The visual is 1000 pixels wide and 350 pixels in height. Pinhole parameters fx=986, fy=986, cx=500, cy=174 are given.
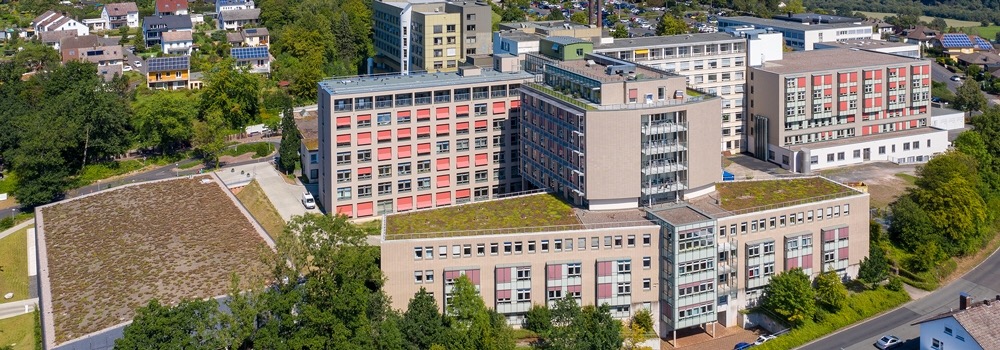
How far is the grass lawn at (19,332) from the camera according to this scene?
65562 mm

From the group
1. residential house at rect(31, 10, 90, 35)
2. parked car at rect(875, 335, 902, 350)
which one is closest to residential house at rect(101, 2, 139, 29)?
residential house at rect(31, 10, 90, 35)

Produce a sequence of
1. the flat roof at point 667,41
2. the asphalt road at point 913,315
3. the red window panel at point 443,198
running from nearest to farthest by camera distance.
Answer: the asphalt road at point 913,315 < the red window panel at point 443,198 < the flat roof at point 667,41

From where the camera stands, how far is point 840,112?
91.2 metres

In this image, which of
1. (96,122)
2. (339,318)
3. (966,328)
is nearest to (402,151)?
(339,318)

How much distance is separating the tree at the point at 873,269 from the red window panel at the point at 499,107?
29681 millimetres

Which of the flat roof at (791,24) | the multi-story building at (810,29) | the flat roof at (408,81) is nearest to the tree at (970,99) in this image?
the multi-story building at (810,29)

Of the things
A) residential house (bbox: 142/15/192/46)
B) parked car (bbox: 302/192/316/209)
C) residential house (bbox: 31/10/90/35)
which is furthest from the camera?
residential house (bbox: 31/10/90/35)

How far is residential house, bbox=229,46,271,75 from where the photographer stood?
12431 centimetres

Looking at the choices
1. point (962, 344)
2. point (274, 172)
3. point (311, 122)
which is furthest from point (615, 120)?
point (311, 122)

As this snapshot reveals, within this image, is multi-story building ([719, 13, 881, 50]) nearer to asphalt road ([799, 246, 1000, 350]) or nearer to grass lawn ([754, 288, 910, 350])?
asphalt road ([799, 246, 1000, 350])

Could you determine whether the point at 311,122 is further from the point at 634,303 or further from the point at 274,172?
the point at 634,303

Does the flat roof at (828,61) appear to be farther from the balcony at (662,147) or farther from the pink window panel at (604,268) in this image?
the pink window panel at (604,268)

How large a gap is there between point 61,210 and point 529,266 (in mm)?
49561

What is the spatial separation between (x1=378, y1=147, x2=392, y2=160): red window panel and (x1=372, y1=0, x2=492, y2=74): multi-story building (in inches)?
1144
